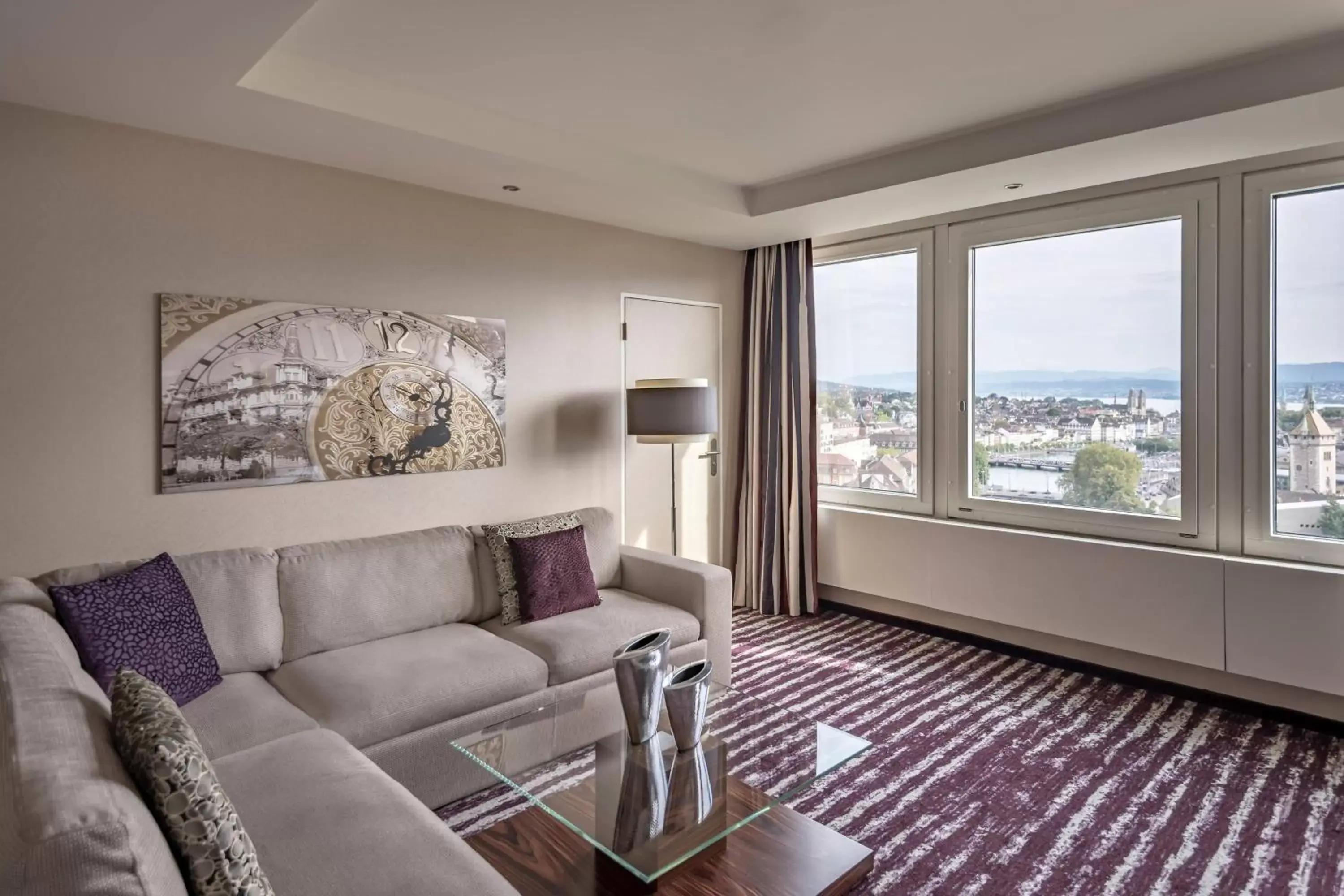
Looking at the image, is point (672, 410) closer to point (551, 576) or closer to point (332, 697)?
point (551, 576)

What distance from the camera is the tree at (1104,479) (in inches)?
151

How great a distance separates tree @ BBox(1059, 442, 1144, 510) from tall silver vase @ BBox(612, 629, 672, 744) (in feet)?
9.11

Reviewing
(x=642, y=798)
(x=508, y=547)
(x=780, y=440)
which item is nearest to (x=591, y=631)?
(x=508, y=547)

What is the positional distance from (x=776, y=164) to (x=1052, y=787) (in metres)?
2.95

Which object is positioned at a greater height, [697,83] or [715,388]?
[697,83]

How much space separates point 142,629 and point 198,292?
133 cm

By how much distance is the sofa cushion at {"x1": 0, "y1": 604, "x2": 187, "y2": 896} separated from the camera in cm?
102

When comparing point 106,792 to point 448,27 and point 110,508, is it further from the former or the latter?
point 448,27

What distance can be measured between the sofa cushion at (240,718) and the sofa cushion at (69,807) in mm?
630

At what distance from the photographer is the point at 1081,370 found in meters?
4.02

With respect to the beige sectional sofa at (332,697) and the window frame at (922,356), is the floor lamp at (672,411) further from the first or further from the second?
the window frame at (922,356)

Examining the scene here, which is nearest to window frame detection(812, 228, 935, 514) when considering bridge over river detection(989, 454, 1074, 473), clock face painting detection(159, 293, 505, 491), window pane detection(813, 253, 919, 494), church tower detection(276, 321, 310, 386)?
window pane detection(813, 253, 919, 494)

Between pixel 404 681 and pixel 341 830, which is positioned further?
pixel 404 681

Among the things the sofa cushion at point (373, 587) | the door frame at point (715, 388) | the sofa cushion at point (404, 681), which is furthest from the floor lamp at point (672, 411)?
the sofa cushion at point (404, 681)
